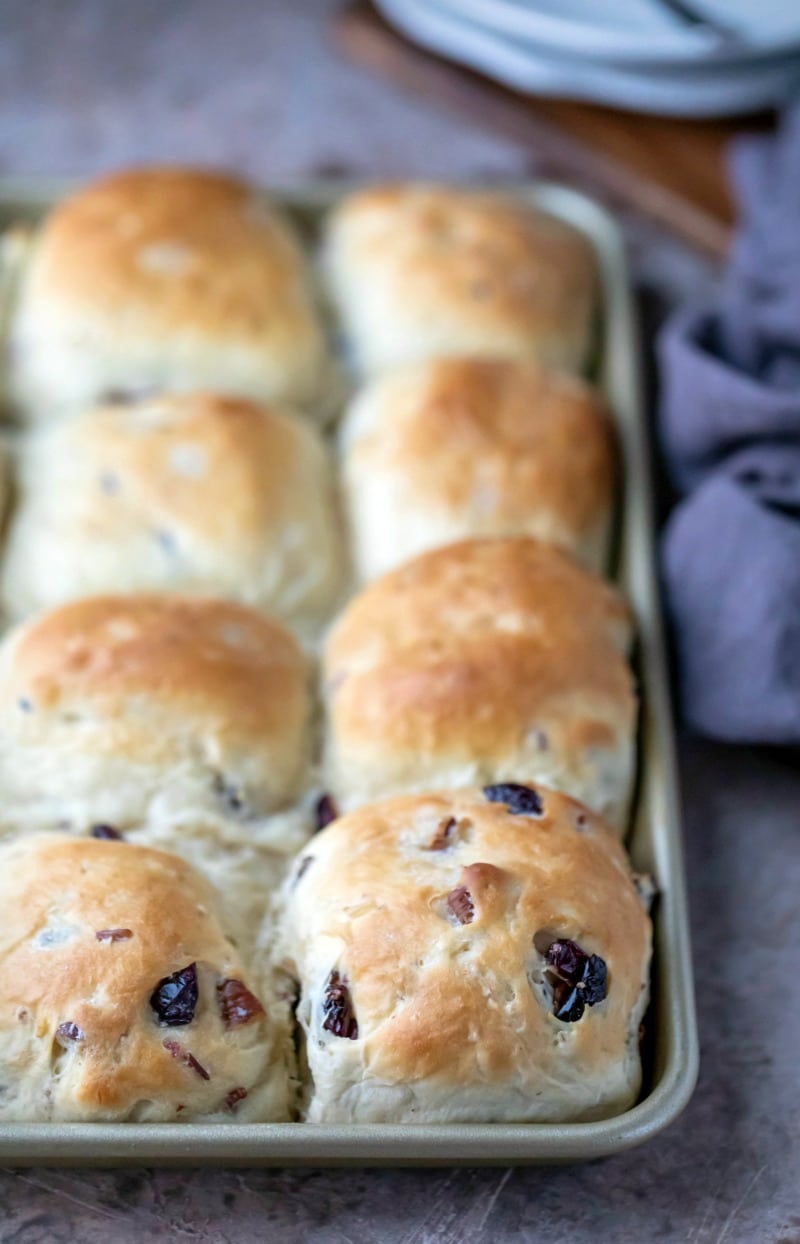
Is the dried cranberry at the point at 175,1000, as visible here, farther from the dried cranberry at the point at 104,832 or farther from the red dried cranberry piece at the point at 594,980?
the red dried cranberry piece at the point at 594,980

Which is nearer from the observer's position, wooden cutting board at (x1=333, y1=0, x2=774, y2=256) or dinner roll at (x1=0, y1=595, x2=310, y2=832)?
dinner roll at (x1=0, y1=595, x2=310, y2=832)

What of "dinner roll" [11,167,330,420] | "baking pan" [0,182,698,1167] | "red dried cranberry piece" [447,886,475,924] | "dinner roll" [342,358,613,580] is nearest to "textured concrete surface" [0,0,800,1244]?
"baking pan" [0,182,698,1167]

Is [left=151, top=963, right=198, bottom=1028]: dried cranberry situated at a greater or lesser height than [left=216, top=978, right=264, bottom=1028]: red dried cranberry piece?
greater

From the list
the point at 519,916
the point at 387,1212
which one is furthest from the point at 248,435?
the point at 387,1212

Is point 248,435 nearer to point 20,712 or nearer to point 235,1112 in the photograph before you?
point 20,712

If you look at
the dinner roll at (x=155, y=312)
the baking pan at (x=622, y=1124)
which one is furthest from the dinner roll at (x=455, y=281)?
the baking pan at (x=622, y=1124)

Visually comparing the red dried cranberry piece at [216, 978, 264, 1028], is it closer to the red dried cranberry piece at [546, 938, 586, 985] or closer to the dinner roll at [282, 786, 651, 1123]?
the dinner roll at [282, 786, 651, 1123]
